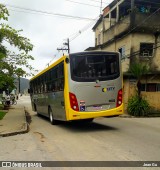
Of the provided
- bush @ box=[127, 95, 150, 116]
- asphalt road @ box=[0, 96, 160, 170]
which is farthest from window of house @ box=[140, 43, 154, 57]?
asphalt road @ box=[0, 96, 160, 170]

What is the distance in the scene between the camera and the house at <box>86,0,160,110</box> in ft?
82.2

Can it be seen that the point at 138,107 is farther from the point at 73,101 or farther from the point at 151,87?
the point at 73,101

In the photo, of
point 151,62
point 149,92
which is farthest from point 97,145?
point 151,62

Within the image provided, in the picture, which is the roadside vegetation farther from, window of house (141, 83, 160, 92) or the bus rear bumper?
the bus rear bumper

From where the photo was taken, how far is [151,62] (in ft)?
91.6

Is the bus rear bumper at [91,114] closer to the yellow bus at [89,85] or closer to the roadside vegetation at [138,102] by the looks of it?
the yellow bus at [89,85]

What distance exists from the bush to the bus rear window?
9.76m

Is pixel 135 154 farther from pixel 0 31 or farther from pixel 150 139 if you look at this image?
pixel 0 31

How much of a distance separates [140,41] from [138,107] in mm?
7761

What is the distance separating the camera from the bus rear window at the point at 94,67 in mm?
12578

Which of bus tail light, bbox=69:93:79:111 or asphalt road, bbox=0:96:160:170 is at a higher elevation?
bus tail light, bbox=69:93:79:111

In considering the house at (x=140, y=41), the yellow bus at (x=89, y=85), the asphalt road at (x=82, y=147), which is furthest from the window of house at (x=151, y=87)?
the asphalt road at (x=82, y=147)

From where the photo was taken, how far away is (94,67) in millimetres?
12812

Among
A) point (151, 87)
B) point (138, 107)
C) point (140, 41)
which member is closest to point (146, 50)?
point (140, 41)
